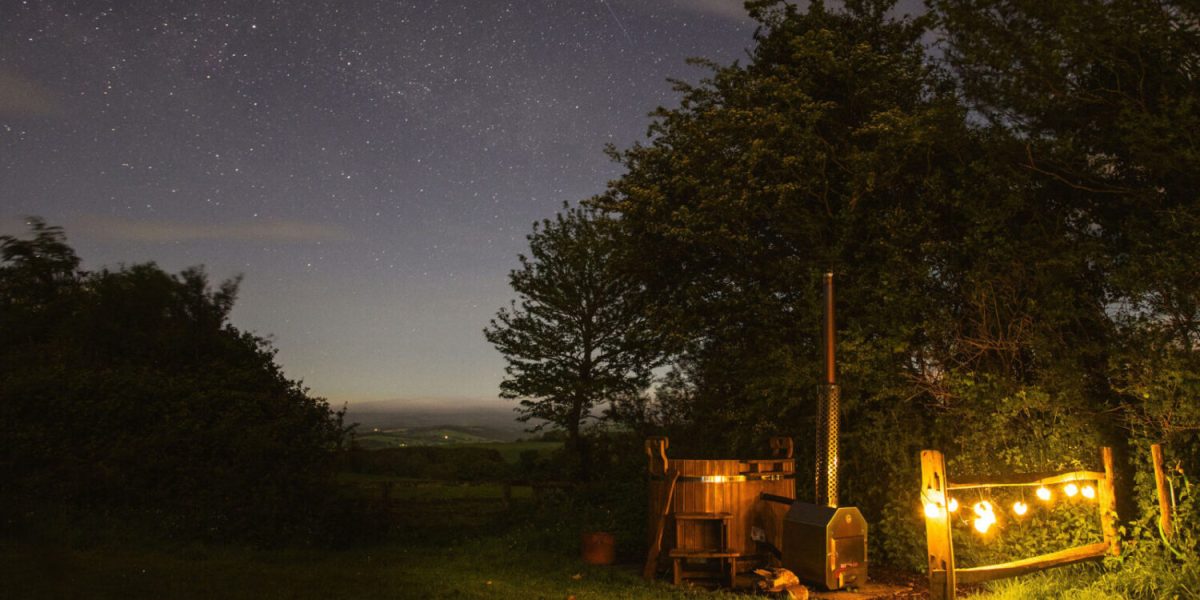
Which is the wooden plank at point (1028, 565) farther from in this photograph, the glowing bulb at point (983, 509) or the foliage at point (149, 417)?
the foliage at point (149, 417)

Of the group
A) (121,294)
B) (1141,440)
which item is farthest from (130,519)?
(1141,440)

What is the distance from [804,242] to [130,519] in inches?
450

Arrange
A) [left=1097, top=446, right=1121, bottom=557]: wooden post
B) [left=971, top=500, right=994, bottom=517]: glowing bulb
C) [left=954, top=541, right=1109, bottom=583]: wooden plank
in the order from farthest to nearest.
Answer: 1. [left=1097, top=446, right=1121, bottom=557]: wooden post
2. [left=971, top=500, right=994, bottom=517]: glowing bulb
3. [left=954, top=541, right=1109, bottom=583]: wooden plank

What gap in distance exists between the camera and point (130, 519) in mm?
11477

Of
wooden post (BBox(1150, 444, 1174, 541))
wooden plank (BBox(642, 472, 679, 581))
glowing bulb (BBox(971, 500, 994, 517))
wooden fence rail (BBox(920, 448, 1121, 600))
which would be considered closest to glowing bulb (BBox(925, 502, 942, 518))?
wooden fence rail (BBox(920, 448, 1121, 600))

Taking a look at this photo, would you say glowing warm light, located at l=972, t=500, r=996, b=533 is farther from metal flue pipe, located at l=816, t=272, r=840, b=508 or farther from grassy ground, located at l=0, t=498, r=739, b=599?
grassy ground, located at l=0, t=498, r=739, b=599

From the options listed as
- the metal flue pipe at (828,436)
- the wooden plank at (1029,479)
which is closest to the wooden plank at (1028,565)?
the wooden plank at (1029,479)

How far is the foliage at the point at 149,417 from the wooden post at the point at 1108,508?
10.5 m

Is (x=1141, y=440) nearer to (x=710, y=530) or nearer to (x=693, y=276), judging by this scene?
(x=710, y=530)

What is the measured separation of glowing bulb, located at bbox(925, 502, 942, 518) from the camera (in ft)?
21.9

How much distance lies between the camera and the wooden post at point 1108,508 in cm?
774

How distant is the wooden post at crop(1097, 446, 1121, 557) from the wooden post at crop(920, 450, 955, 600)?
2.40 m

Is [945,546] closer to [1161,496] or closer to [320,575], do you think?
[1161,496]

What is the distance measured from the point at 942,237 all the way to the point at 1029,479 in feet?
14.7
